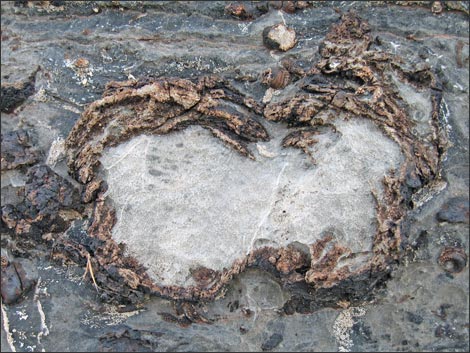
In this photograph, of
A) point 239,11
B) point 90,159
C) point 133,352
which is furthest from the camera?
point 239,11

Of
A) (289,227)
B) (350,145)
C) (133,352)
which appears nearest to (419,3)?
(350,145)

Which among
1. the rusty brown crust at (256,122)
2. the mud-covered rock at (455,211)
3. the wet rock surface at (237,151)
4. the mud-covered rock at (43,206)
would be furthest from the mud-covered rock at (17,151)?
the mud-covered rock at (455,211)

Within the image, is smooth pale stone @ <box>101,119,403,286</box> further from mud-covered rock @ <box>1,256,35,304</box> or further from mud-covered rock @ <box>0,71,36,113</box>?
mud-covered rock @ <box>0,71,36,113</box>

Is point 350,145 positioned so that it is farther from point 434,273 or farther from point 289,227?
point 434,273

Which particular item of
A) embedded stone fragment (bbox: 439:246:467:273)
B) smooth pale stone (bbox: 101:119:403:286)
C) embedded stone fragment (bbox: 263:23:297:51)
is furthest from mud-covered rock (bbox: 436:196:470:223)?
embedded stone fragment (bbox: 263:23:297:51)

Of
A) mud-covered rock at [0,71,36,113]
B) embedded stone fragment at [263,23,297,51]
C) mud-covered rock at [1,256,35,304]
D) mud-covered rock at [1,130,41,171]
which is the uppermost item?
embedded stone fragment at [263,23,297,51]

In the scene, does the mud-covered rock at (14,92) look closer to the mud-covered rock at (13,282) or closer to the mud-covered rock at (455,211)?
the mud-covered rock at (13,282)
